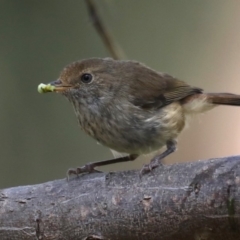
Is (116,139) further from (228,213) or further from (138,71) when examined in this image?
(228,213)

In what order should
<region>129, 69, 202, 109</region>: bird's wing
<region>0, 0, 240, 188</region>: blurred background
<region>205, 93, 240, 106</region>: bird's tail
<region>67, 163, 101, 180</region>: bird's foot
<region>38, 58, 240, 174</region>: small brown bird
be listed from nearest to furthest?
<region>67, 163, 101, 180</region>: bird's foot → <region>38, 58, 240, 174</region>: small brown bird → <region>129, 69, 202, 109</region>: bird's wing → <region>205, 93, 240, 106</region>: bird's tail → <region>0, 0, 240, 188</region>: blurred background

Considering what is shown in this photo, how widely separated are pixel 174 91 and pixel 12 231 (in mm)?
1486

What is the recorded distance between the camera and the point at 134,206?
2.72 m

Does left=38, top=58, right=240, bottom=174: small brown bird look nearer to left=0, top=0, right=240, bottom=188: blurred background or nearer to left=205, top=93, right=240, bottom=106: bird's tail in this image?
left=205, top=93, right=240, bottom=106: bird's tail

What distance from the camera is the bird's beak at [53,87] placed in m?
3.65

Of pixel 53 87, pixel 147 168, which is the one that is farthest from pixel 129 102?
pixel 147 168

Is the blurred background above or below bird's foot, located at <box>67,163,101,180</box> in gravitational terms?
above

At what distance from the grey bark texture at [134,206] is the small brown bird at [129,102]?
0.44m

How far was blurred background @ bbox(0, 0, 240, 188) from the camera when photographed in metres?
5.99

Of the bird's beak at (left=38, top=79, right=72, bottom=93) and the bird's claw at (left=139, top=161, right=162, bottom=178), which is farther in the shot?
the bird's beak at (left=38, top=79, right=72, bottom=93)

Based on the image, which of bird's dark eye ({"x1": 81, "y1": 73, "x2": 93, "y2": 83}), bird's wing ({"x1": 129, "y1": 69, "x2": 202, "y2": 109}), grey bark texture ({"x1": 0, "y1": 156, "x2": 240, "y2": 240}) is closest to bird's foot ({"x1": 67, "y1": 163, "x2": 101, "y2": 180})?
grey bark texture ({"x1": 0, "y1": 156, "x2": 240, "y2": 240})

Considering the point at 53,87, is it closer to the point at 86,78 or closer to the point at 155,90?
the point at 86,78

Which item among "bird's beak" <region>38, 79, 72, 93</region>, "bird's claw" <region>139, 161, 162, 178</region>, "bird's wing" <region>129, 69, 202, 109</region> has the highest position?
"bird's beak" <region>38, 79, 72, 93</region>

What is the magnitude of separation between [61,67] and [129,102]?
8.31ft
